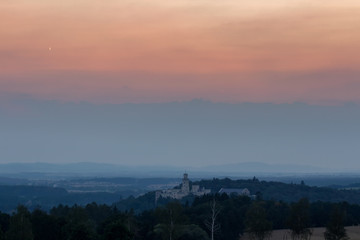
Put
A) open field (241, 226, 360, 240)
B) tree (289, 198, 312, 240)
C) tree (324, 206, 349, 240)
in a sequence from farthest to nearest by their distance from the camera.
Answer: open field (241, 226, 360, 240), tree (289, 198, 312, 240), tree (324, 206, 349, 240)

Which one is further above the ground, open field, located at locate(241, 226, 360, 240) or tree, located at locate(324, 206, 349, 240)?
tree, located at locate(324, 206, 349, 240)

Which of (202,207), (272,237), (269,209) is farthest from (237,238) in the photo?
(269,209)

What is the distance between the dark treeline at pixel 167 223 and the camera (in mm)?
80688

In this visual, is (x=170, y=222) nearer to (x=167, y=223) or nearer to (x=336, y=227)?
(x=167, y=223)

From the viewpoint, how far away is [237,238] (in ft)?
355

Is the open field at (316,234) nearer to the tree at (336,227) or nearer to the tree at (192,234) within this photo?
the tree at (192,234)

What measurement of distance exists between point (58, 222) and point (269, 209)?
4437 cm

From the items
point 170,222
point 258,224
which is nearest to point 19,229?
point 170,222

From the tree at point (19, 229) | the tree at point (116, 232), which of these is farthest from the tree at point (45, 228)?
the tree at point (116, 232)

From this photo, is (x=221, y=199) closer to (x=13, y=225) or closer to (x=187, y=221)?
(x=187, y=221)

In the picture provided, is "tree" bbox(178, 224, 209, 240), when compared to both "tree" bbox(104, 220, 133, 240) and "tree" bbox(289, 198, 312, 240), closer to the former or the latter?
"tree" bbox(289, 198, 312, 240)

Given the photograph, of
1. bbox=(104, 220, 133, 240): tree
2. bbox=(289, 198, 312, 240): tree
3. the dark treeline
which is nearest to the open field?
the dark treeline

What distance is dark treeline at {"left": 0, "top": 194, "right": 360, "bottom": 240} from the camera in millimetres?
80688

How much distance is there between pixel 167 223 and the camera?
3767 inches
